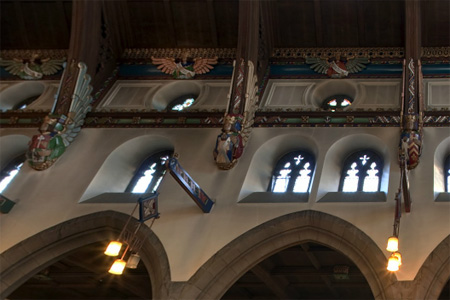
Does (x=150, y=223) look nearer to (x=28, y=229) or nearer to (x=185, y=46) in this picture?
(x=28, y=229)

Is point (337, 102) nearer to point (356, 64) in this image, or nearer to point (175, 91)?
point (356, 64)

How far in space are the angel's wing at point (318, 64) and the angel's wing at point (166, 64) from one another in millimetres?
3657

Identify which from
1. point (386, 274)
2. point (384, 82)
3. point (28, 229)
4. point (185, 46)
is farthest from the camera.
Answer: point (185, 46)

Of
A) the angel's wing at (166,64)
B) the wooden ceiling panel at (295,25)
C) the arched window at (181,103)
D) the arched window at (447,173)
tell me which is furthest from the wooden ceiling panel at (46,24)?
the arched window at (447,173)

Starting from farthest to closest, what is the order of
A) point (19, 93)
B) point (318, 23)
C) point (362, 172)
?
1. point (19, 93)
2. point (318, 23)
3. point (362, 172)

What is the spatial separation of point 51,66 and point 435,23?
10.4 meters

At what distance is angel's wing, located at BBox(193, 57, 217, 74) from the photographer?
59.1ft

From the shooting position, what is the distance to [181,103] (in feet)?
58.2

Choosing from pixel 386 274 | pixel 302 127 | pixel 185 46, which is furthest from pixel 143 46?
pixel 386 274

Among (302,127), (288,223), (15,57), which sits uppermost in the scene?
(15,57)

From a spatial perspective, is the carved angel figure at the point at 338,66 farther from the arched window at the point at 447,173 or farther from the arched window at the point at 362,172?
the arched window at the point at 447,173

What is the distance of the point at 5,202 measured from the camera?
14672mm

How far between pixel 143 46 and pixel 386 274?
996 cm

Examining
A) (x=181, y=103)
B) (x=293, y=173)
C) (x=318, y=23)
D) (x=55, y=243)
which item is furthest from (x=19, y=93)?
(x=318, y=23)
